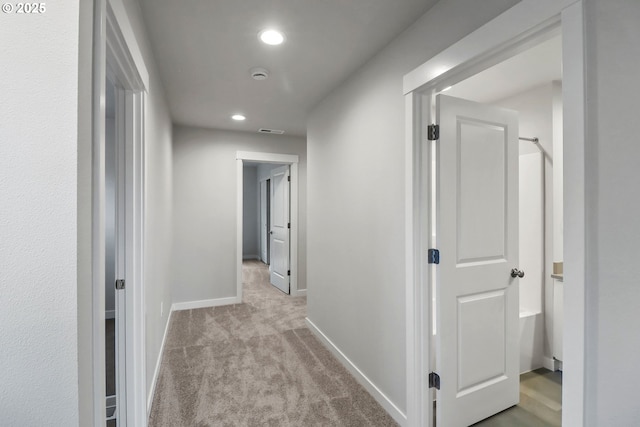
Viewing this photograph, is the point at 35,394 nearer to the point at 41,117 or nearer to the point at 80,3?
the point at 41,117

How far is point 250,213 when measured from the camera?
8.45 metres

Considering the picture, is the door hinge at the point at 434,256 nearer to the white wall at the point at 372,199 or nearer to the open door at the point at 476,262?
the open door at the point at 476,262

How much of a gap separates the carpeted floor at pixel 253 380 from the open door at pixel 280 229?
4.38 feet

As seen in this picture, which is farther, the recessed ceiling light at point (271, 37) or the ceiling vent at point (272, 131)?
the ceiling vent at point (272, 131)

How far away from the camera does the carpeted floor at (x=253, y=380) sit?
198 centimetres

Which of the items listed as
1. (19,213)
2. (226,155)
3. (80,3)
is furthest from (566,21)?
(226,155)

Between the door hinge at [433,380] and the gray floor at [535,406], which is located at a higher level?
the door hinge at [433,380]

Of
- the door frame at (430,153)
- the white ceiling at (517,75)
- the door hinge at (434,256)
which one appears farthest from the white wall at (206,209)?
the door hinge at (434,256)

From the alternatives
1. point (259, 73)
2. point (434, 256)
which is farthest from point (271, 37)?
point (434, 256)

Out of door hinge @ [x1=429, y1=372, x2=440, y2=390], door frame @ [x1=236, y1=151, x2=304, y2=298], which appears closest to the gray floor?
door hinge @ [x1=429, y1=372, x2=440, y2=390]

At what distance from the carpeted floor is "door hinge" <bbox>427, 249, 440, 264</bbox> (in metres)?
1.05

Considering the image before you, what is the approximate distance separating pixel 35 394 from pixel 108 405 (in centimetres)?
164

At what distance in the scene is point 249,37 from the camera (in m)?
1.98

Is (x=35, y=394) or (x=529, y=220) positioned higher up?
(x=529, y=220)
